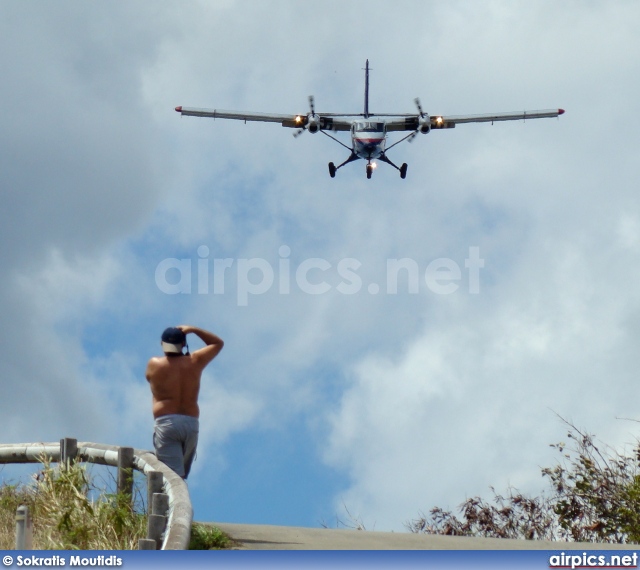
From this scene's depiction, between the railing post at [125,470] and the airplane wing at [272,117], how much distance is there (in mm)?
29144

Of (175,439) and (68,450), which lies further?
(68,450)

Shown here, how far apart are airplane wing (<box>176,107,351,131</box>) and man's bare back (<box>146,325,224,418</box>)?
29638mm

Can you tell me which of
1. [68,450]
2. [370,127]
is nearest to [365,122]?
[370,127]

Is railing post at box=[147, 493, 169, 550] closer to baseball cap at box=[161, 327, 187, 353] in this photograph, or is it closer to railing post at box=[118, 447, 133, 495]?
baseball cap at box=[161, 327, 187, 353]

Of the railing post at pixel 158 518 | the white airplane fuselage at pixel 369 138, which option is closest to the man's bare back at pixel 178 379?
the railing post at pixel 158 518

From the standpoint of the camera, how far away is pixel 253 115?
38812 millimetres

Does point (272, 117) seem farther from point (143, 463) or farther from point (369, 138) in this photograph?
point (143, 463)

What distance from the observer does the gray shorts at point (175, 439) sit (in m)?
9.38

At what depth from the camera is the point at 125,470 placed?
10125 millimetres

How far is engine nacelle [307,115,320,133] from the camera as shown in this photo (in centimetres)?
3794

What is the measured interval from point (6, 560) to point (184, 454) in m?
2.50

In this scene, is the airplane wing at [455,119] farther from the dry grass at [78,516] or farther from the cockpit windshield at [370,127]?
the dry grass at [78,516]

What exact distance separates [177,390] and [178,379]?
0.32ft

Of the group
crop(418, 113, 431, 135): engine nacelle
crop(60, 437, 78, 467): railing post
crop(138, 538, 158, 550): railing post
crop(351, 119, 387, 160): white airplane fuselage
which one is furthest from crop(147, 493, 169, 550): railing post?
crop(418, 113, 431, 135): engine nacelle
